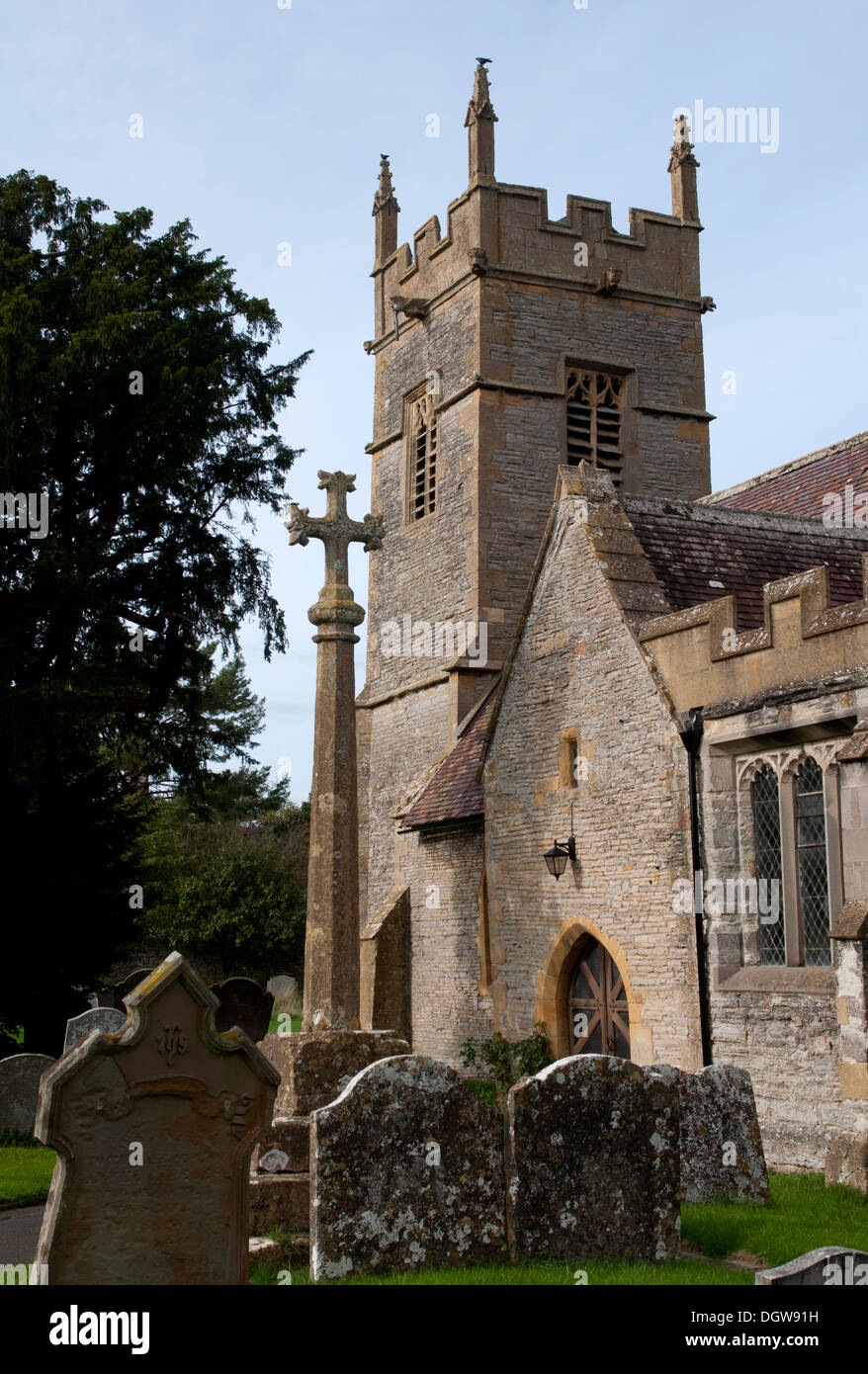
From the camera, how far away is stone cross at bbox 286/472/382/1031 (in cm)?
987

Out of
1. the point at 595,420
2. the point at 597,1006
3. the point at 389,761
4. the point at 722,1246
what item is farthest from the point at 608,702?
the point at 595,420

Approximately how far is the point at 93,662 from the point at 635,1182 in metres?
11.5

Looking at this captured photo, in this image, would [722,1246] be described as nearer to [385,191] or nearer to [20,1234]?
[20,1234]

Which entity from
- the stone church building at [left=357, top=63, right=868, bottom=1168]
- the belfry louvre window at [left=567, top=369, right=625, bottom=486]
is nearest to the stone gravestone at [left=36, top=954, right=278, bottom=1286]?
the stone church building at [left=357, top=63, right=868, bottom=1168]

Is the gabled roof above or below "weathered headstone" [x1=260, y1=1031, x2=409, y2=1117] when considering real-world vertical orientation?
above

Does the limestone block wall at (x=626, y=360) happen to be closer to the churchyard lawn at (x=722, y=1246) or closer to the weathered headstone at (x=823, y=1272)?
the churchyard lawn at (x=722, y=1246)

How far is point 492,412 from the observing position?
23.3 m

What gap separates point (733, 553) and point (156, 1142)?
9941 mm

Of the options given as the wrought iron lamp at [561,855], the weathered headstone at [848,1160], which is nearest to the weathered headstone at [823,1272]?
the weathered headstone at [848,1160]

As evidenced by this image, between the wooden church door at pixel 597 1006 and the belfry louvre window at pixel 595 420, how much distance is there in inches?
502

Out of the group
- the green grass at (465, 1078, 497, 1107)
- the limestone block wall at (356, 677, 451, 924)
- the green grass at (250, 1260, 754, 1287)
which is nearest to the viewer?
the green grass at (250, 1260, 754, 1287)

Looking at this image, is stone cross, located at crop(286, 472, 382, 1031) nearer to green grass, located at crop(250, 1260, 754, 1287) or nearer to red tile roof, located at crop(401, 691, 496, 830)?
green grass, located at crop(250, 1260, 754, 1287)

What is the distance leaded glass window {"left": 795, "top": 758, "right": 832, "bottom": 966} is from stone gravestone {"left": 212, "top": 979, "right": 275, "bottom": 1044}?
6.85 metres

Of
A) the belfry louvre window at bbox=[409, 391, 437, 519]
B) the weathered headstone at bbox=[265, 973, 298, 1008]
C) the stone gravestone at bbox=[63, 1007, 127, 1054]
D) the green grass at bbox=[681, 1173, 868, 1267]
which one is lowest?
the weathered headstone at bbox=[265, 973, 298, 1008]
